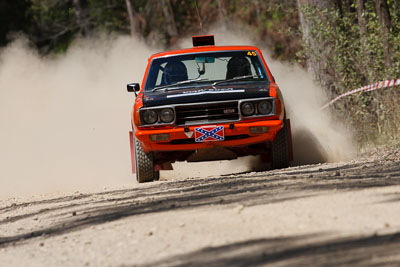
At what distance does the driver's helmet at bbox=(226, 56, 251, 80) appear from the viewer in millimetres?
11055

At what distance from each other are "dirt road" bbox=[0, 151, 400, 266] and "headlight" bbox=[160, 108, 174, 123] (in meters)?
1.05

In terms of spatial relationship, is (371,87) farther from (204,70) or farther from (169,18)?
(169,18)

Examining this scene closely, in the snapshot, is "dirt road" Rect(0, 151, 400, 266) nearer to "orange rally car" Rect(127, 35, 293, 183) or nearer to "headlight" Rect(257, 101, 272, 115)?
"orange rally car" Rect(127, 35, 293, 183)

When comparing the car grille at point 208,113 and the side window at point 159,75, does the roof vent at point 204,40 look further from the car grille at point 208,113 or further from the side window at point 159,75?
the car grille at point 208,113

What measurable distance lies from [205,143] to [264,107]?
799 millimetres

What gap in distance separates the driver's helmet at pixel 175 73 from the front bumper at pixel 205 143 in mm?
1086

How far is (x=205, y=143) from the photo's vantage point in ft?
33.0

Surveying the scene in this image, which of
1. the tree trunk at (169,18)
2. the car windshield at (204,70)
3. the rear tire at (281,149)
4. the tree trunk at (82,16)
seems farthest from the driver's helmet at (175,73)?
the tree trunk at (169,18)

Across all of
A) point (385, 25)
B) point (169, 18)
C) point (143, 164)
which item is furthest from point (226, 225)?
point (169, 18)

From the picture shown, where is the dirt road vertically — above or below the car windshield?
below

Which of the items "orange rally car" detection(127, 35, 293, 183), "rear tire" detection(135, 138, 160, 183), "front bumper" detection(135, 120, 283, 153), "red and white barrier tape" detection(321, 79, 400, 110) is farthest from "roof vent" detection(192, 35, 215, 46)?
"red and white barrier tape" detection(321, 79, 400, 110)

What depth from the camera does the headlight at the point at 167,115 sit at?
395 inches

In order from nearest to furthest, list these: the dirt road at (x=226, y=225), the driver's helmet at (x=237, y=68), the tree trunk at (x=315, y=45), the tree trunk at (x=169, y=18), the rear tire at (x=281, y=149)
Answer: the dirt road at (x=226, y=225) → the rear tire at (x=281, y=149) → the driver's helmet at (x=237, y=68) → the tree trunk at (x=315, y=45) → the tree trunk at (x=169, y=18)

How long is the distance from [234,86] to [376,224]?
496cm
